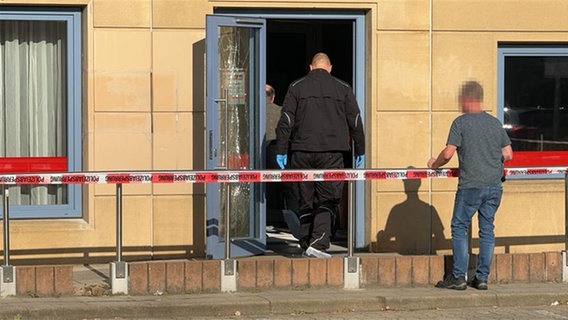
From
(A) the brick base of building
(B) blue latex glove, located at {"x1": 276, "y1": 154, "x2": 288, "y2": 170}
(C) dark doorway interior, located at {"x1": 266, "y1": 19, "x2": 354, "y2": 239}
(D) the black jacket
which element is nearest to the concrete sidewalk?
(A) the brick base of building

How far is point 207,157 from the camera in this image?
38.5 ft

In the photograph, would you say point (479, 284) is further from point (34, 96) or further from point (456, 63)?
point (34, 96)

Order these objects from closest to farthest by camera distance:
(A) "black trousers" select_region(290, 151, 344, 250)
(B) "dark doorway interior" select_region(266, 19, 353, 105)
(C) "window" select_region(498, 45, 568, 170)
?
1. (A) "black trousers" select_region(290, 151, 344, 250)
2. (C) "window" select_region(498, 45, 568, 170)
3. (B) "dark doorway interior" select_region(266, 19, 353, 105)

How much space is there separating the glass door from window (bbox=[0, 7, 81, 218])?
139 centimetres

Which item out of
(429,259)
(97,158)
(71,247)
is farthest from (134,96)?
(429,259)

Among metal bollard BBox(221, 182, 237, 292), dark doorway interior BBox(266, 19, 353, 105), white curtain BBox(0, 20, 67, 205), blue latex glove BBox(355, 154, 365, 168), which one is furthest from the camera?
dark doorway interior BBox(266, 19, 353, 105)

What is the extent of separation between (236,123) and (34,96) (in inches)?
80.6

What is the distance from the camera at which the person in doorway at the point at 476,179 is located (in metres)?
10.3

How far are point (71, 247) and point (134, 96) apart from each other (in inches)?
62.6

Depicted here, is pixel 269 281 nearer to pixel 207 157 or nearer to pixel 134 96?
pixel 207 157

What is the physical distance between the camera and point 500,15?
41.4 feet

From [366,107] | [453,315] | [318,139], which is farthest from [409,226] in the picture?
[453,315]

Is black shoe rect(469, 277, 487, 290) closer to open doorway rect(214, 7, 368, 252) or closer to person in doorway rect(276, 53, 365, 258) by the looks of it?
person in doorway rect(276, 53, 365, 258)

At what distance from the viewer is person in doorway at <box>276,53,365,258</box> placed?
11102 mm
